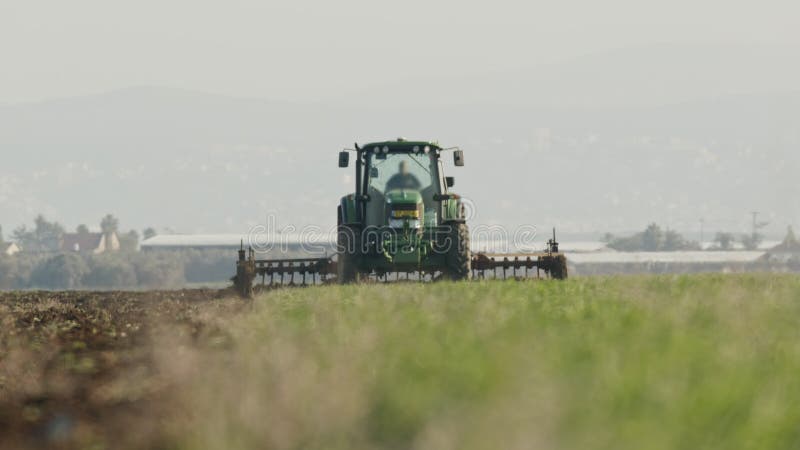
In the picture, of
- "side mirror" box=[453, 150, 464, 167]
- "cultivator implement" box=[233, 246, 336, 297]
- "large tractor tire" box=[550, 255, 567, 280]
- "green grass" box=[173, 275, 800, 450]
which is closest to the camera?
"green grass" box=[173, 275, 800, 450]

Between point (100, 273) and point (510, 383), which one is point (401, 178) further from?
point (100, 273)

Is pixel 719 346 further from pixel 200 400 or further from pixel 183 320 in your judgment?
pixel 183 320

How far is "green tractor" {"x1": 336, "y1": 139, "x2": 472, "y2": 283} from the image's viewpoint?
24.4 m

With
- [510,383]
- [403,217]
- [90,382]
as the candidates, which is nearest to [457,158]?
[403,217]

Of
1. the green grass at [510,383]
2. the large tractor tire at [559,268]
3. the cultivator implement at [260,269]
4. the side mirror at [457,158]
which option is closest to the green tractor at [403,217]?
the cultivator implement at [260,269]

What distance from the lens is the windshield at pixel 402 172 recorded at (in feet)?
81.0

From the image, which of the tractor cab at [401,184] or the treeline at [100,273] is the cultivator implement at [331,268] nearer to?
the tractor cab at [401,184]

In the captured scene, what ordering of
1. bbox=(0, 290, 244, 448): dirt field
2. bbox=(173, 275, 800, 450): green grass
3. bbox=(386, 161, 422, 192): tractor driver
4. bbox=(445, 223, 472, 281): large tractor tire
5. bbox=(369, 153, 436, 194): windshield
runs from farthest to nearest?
bbox=(386, 161, 422, 192): tractor driver < bbox=(369, 153, 436, 194): windshield < bbox=(445, 223, 472, 281): large tractor tire < bbox=(0, 290, 244, 448): dirt field < bbox=(173, 275, 800, 450): green grass

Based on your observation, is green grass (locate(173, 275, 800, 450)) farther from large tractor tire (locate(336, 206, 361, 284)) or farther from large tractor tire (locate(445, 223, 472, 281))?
large tractor tire (locate(336, 206, 361, 284))

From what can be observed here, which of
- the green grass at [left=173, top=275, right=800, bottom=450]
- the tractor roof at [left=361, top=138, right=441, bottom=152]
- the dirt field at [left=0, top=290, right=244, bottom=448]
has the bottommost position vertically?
the dirt field at [left=0, top=290, right=244, bottom=448]

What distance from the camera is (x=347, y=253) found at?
82.4 ft

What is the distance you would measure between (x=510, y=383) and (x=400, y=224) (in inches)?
723

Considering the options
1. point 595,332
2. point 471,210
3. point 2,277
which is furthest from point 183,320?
point 2,277

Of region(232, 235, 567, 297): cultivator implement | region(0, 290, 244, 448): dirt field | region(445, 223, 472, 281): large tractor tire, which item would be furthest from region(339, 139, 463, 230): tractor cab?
region(0, 290, 244, 448): dirt field
